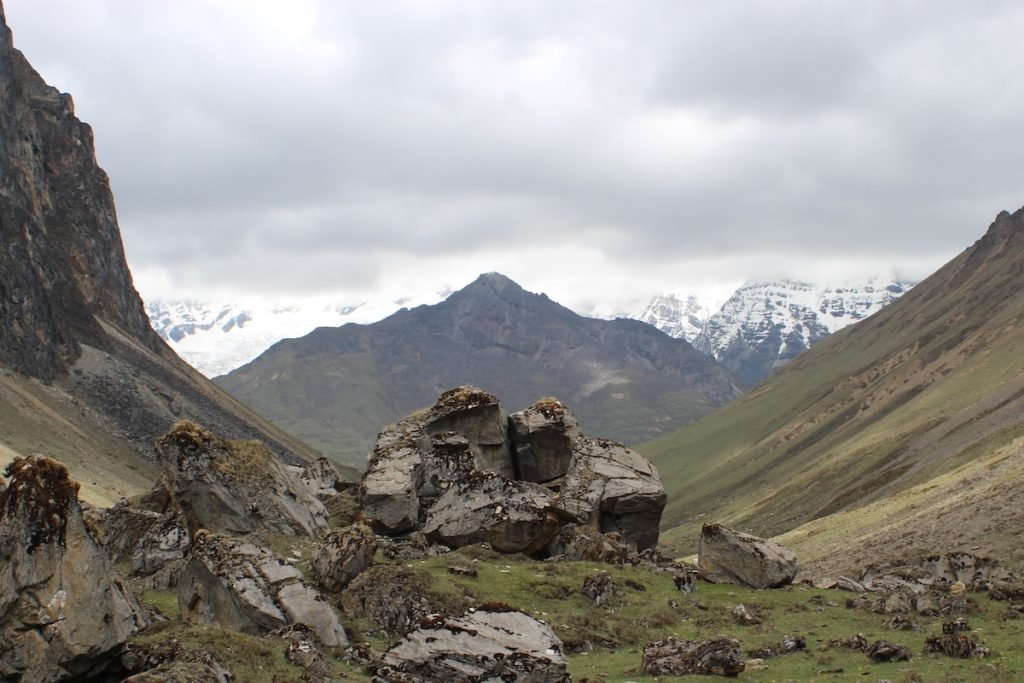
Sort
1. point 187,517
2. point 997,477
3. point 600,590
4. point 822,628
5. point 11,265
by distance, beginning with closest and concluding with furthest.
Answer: point 822,628
point 600,590
point 187,517
point 997,477
point 11,265

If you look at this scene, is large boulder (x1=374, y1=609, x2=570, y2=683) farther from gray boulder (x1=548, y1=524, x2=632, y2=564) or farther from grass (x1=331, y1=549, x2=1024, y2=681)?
gray boulder (x1=548, y1=524, x2=632, y2=564)

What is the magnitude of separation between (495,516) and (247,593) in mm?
16980

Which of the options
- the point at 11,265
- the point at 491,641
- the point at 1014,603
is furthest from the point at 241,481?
the point at 11,265

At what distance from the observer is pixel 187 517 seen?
4516cm

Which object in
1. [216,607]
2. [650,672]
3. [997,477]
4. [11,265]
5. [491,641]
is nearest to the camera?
[491,641]

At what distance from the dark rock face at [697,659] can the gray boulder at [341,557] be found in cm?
1341

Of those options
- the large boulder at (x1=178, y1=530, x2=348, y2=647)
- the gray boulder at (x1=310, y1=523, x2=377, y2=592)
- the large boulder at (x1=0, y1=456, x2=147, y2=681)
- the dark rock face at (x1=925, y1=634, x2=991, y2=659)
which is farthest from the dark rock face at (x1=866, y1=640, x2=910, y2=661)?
the large boulder at (x1=0, y1=456, x2=147, y2=681)

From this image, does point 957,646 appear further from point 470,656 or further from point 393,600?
point 393,600

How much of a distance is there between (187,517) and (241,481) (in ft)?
9.86

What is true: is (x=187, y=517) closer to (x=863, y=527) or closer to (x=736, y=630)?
(x=736, y=630)

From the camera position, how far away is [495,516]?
47719 millimetres

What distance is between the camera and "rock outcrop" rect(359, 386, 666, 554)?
4816 centimetres

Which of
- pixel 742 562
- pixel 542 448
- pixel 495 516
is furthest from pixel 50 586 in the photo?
pixel 542 448

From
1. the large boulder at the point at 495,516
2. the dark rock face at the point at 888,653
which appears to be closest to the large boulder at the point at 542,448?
the large boulder at the point at 495,516
